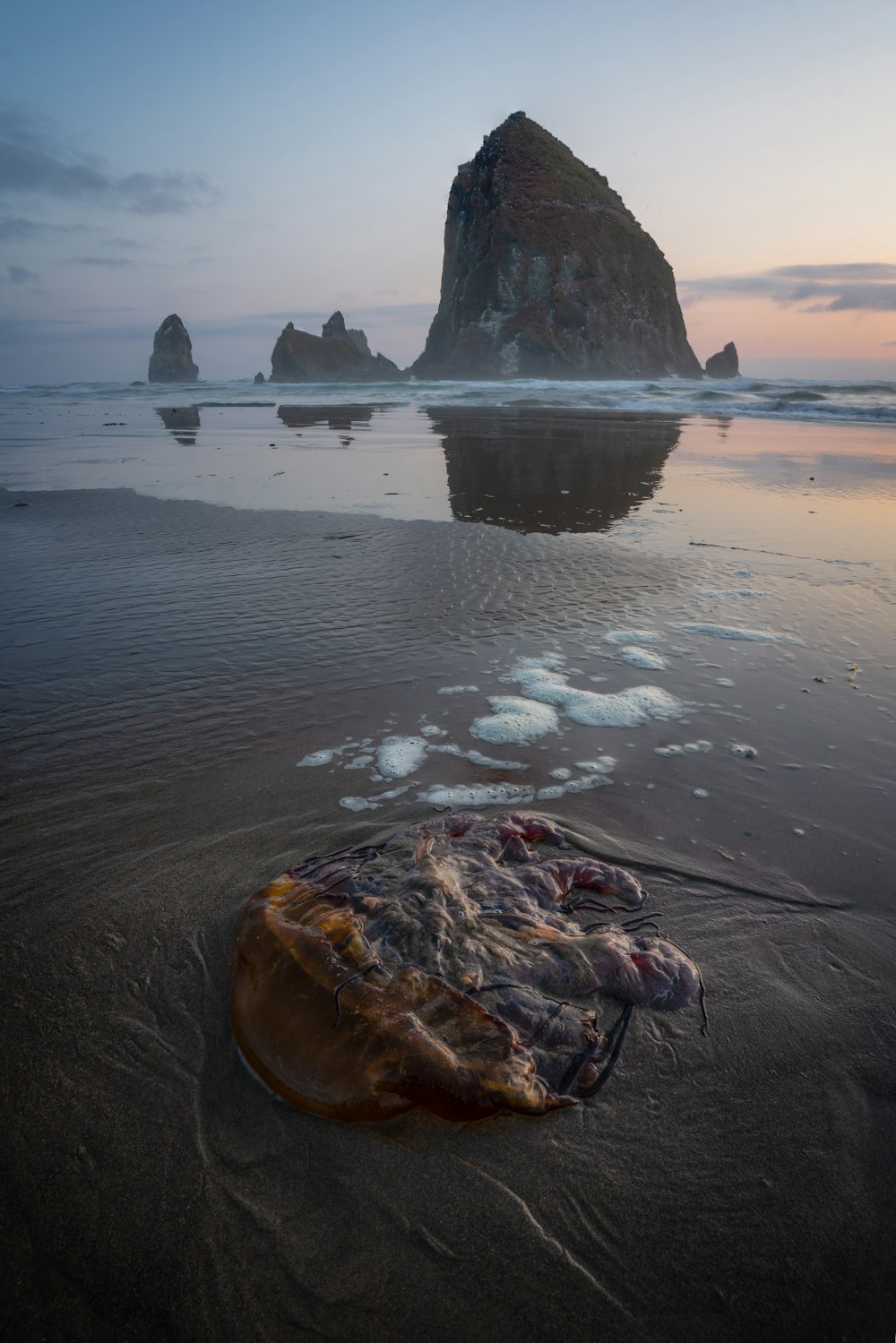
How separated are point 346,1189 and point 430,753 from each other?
81.4 inches

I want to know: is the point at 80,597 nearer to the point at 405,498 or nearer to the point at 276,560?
the point at 276,560

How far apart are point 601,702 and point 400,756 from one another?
1.33 m

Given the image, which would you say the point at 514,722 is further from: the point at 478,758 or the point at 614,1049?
the point at 614,1049

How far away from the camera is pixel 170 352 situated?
111000 millimetres

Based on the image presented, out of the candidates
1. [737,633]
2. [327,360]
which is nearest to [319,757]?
[737,633]

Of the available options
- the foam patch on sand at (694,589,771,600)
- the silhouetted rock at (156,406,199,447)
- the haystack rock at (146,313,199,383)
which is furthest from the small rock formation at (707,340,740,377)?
the foam patch on sand at (694,589,771,600)

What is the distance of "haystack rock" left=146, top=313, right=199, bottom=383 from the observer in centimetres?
11094

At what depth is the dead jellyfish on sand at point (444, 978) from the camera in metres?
1.75

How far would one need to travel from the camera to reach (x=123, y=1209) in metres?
1.52

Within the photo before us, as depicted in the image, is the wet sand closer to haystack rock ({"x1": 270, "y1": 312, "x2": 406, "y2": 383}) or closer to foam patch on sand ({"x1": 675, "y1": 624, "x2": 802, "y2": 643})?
foam patch on sand ({"x1": 675, "y1": 624, "x2": 802, "y2": 643})

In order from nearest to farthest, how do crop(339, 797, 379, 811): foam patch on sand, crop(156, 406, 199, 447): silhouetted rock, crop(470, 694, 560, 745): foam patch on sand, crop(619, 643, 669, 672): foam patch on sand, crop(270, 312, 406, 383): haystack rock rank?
crop(339, 797, 379, 811): foam patch on sand → crop(470, 694, 560, 745): foam patch on sand → crop(619, 643, 669, 672): foam patch on sand → crop(156, 406, 199, 447): silhouetted rock → crop(270, 312, 406, 383): haystack rock

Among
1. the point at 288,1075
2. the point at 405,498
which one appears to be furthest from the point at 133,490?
the point at 288,1075

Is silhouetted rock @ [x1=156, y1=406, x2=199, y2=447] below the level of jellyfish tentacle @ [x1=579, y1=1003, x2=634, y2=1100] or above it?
above

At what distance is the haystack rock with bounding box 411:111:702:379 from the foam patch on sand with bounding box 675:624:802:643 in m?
80.4
